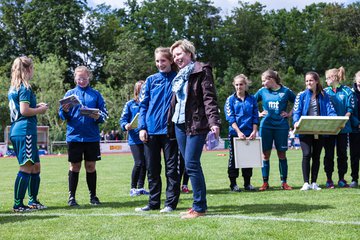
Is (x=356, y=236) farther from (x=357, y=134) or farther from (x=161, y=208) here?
(x=357, y=134)

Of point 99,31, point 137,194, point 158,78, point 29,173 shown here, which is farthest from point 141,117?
point 99,31

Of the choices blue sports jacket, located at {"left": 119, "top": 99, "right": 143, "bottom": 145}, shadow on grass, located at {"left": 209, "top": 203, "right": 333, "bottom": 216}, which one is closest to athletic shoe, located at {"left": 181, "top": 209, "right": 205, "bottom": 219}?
shadow on grass, located at {"left": 209, "top": 203, "right": 333, "bottom": 216}

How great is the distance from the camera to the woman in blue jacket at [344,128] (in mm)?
9430

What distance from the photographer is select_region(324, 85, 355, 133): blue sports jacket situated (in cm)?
952

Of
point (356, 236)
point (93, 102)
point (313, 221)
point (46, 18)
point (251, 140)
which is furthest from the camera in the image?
point (46, 18)

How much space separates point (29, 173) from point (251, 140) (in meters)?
3.73

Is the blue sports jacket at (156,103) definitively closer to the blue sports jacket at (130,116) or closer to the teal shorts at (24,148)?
the teal shorts at (24,148)

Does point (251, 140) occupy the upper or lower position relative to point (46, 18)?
lower

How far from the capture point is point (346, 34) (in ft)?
257

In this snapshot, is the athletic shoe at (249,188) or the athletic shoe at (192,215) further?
the athletic shoe at (249,188)

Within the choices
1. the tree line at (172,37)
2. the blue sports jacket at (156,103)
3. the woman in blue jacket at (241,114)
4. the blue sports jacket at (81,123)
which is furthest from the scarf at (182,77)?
the tree line at (172,37)

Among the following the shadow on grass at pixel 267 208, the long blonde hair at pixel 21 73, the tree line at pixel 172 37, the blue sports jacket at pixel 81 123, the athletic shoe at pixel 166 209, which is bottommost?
the shadow on grass at pixel 267 208

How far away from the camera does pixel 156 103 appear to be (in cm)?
689

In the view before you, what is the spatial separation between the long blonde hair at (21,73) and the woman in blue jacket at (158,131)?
1655mm
